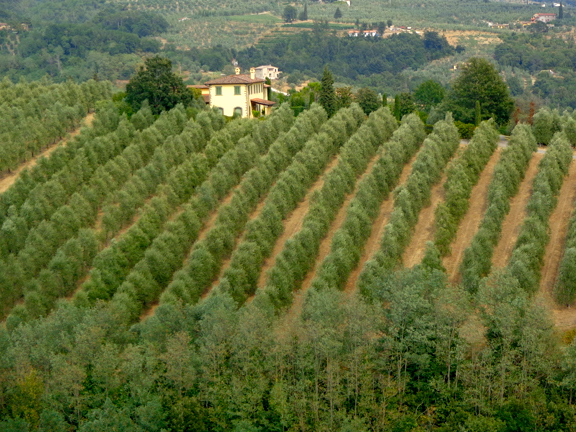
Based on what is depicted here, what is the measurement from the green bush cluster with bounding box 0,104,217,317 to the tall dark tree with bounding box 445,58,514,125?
21892 mm

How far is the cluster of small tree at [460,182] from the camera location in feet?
151

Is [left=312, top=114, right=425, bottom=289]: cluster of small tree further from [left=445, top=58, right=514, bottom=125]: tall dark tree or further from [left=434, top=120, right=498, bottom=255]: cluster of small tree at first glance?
[left=445, top=58, right=514, bottom=125]: tall dark tree

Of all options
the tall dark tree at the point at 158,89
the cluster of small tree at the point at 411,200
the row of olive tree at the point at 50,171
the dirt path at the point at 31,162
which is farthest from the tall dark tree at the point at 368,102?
the dirt path at the point at 31,162

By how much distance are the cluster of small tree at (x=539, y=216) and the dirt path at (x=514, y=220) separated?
77 centimetres

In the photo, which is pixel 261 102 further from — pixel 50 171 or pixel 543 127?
pixel 543 127

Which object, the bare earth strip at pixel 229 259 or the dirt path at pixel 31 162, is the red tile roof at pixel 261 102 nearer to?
the dirt path at pixel 31 162

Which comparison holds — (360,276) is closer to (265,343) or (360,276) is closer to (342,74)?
(265,343)

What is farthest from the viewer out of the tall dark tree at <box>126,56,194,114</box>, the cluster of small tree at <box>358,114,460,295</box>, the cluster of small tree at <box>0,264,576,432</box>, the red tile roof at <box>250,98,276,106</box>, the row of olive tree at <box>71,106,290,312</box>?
the red tile roof at <box>250,98,276,106</box>

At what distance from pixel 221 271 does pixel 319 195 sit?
7544 mm

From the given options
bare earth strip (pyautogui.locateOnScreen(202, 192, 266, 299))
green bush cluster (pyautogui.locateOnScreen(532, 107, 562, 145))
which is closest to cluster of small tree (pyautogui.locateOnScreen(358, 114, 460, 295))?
green bush cluster (pyautogui.locateOnScreen(532, 107, 562, 145))

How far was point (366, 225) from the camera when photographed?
47.2m

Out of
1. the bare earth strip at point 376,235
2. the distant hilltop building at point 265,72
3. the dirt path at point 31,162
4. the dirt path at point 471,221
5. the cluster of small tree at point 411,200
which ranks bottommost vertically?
the distant hilltop building at point 265,72

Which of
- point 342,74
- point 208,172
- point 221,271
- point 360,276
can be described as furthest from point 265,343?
point 342,74

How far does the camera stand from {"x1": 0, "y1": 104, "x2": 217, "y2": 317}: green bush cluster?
45594 millimetres
